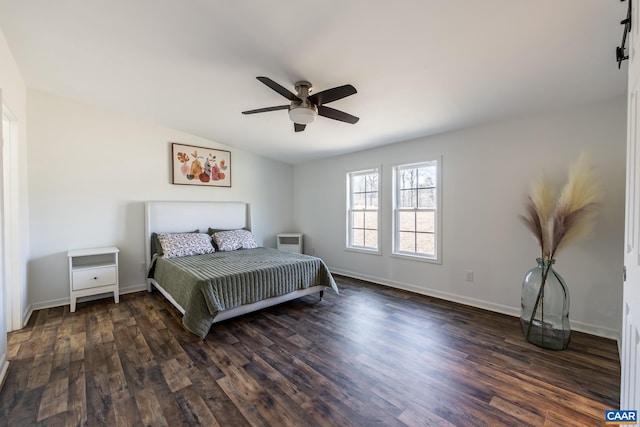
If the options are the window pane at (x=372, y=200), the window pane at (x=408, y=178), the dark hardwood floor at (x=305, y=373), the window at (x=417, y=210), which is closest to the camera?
the dark hardwood floor at (x=305, y=373)

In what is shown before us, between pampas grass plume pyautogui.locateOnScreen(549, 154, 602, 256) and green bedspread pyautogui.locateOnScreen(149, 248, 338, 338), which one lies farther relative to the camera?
green bedspread pyautogui.locateOnScreen(149, 248, 338, 338)

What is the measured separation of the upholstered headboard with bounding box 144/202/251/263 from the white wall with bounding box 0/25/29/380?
4.03 ft

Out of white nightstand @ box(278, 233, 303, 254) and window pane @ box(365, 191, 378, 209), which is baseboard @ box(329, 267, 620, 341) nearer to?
white nightstand @ box(278, 233, 303, 254)

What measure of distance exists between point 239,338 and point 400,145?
3249 mm

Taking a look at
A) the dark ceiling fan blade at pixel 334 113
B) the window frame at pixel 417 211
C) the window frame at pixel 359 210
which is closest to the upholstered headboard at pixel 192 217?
the window frame at pixel 359 210

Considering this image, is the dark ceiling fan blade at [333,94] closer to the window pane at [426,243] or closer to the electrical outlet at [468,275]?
the window pane at [426,243]

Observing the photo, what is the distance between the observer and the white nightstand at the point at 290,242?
17.6ft

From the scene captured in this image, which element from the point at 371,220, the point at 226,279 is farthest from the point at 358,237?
the point at 226,279

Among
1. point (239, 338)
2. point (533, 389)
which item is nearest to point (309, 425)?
point (239, 338)

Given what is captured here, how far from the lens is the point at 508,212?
2.97 metres

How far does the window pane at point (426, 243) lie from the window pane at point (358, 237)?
100cm

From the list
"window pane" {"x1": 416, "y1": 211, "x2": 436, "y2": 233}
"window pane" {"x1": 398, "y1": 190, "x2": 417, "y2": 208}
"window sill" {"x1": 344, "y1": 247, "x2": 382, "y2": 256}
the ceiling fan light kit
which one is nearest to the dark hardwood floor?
"window pane" {"x1": 416, "y1": 211, "x2": 436, "y2": 233}

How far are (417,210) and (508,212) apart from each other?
1.10 meters

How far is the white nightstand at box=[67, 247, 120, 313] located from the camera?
3.15m
